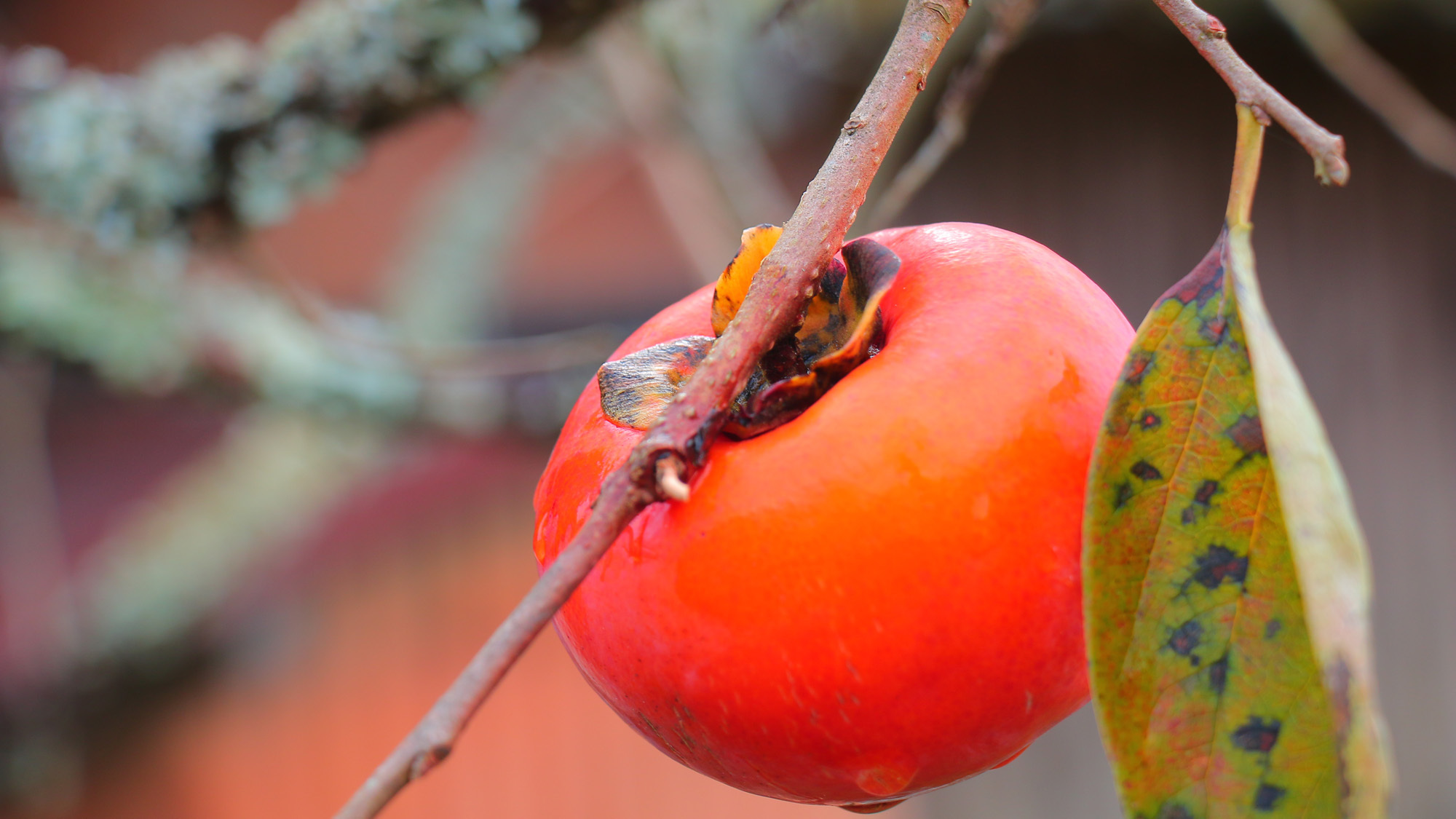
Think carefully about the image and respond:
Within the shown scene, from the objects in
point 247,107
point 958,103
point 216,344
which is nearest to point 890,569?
point 958,103

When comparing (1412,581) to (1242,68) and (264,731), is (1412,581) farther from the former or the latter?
(264,731)

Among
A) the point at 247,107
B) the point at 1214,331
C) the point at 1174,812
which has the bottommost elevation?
the point at 1174,812

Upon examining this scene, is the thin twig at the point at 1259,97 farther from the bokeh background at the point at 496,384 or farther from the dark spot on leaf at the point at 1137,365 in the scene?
the bokeh background at the point at 496,384

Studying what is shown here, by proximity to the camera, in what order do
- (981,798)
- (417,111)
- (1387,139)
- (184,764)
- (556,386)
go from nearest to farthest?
(417,111), (556,386), (1387,139), (184,764), (981,798)

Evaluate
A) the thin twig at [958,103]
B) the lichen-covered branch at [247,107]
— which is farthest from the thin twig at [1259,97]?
the lichen-covered branch at [247,107]

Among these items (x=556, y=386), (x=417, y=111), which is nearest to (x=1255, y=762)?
(x=417, y=111)

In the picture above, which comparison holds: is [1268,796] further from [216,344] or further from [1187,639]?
[216,344]

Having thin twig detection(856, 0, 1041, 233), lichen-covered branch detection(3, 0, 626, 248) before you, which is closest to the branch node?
thin twig detection(856, 0, 1041, 233)
